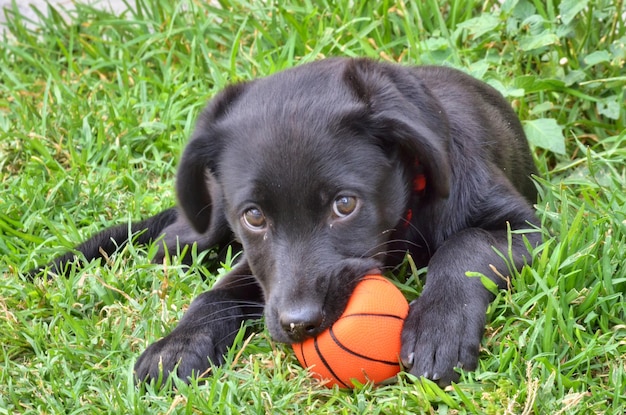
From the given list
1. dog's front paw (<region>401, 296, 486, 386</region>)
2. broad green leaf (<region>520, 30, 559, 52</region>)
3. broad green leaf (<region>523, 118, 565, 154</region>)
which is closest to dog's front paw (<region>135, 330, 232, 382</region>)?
dog's front paw (<region>401, 296, 486, 386</region>)

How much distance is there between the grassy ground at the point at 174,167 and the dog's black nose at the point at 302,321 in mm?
168

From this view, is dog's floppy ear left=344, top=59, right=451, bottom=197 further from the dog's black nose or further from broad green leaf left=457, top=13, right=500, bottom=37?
broad green leaf left=457, top=13, right=500, bottom=37

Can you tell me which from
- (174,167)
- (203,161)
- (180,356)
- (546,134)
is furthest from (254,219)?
(546,134)

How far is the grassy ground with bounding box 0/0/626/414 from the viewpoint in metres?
2.82

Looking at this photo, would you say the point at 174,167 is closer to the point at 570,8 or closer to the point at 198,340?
the point at 198,340

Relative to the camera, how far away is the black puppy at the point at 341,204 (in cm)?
291

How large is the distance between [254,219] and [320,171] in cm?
33

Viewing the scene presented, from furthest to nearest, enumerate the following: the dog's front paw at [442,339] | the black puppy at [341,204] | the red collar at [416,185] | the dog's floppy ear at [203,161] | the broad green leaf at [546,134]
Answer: the broad green leaf at [546,134], the dog's floppy ear at [203,161], the red collar at [416,185], the black puppy at [341,204], the dog's front paw at [442,339]

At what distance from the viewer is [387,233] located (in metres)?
3.20

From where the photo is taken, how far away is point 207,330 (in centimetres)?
326

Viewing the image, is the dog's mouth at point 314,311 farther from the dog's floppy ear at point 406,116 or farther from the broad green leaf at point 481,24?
the broad green leaf at point 481,24

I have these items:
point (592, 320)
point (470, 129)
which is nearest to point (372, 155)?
point (470, 129)

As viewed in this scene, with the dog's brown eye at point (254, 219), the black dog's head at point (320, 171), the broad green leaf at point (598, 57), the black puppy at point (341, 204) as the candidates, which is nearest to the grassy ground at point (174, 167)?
the broad green leaf at point (598, 57)

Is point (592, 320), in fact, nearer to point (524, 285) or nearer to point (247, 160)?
point (524, 285)
